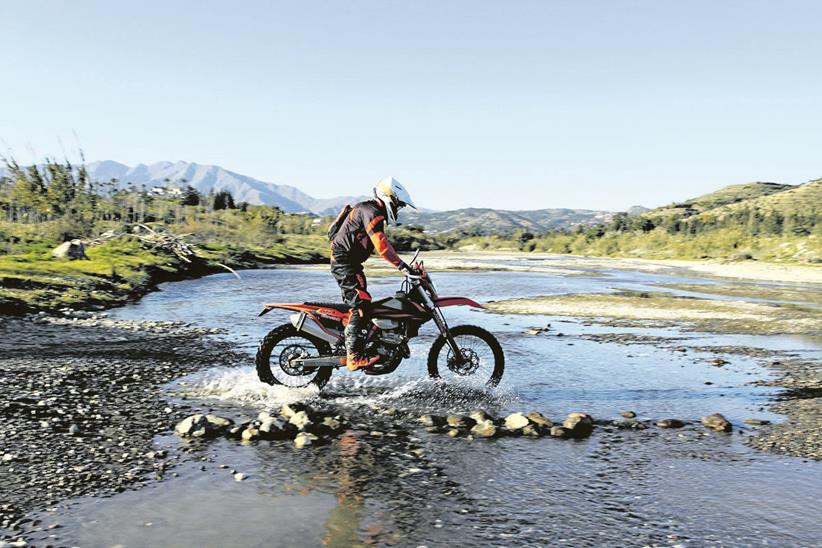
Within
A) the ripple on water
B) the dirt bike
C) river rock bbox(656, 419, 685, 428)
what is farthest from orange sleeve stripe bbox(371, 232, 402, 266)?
river rock bbox(656, 419, 685, 428)

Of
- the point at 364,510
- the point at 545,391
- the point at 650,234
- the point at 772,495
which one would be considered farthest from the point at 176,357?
the point at 650,234

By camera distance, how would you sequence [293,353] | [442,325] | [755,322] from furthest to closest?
[755,322] < [442,325] < [293,353]

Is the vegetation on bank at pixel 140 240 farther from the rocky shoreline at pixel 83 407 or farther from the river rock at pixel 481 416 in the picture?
the river rock at pixel 481 416

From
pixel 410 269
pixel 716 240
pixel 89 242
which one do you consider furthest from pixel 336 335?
pixel 716 240

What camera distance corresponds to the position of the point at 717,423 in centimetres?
925

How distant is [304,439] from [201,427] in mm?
1437

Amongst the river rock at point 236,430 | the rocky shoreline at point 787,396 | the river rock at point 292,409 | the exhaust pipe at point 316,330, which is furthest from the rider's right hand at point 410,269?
the rocky shoreline at point 787,396

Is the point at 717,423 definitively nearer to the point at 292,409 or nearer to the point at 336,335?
the point at 336,335

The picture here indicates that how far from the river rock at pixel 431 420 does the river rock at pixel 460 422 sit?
0.37ft

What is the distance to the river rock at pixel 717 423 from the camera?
30.1ft

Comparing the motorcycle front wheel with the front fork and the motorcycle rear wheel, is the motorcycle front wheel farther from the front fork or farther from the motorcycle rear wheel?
the motorcycle rear wheel

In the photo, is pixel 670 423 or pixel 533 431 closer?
pixel 533 431

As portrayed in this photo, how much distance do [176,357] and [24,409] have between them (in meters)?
5.03

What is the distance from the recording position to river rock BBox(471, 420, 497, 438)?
862 cm
